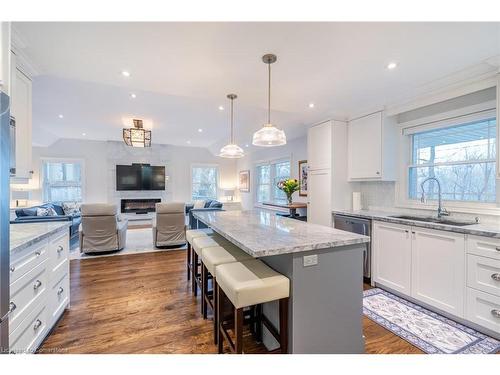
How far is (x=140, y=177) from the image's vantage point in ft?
25.2

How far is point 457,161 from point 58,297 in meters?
4.47

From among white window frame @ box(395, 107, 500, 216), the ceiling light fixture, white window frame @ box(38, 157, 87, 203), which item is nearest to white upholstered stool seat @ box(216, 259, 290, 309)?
white window frame @ box(395, 107, 500, 216)

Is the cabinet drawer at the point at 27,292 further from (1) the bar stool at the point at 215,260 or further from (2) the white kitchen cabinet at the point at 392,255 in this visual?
(2) the white kitchen cabinet at the point at 392,255

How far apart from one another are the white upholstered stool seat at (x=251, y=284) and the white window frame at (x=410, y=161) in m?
2.40

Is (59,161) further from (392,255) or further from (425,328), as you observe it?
(425,328)

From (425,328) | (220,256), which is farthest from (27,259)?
(425,328)

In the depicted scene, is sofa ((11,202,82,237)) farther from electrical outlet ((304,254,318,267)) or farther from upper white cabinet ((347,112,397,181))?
upper white cabinet ((347,112,397,181))

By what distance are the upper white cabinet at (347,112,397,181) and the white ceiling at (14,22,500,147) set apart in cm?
22

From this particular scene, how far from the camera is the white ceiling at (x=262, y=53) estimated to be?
1.65 meters

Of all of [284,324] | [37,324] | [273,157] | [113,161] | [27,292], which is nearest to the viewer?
[284,324]

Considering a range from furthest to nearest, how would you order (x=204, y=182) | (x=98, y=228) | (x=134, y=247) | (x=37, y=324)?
(x=204, y=182) < (x=134, y=247) < (x=98, y=228) < (x=37, y=324)

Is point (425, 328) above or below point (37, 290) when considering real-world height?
below

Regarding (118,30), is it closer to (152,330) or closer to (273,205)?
(152,330)
